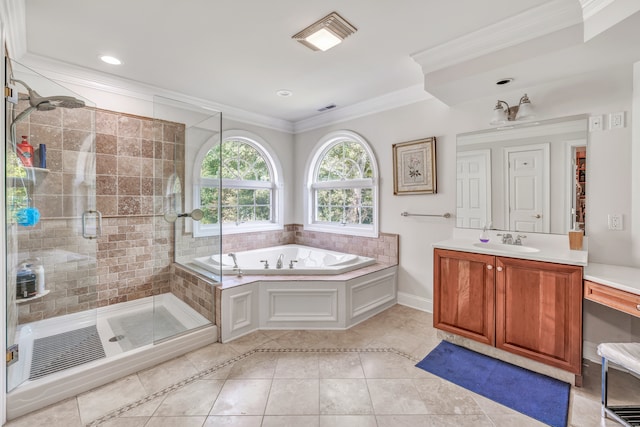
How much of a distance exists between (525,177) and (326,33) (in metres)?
2.03

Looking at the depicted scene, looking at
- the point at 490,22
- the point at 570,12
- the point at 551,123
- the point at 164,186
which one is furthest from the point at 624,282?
the point at 164,186

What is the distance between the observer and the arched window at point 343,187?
3.86 metres

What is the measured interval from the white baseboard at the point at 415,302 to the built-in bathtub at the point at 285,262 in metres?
0.55

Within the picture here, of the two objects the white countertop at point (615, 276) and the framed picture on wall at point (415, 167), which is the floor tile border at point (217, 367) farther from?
the framed picture on wall at point (415, 167)

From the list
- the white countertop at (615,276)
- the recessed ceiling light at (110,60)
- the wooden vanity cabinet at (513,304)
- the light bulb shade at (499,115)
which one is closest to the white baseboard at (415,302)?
the wooden vanity cabinet at (513,304)

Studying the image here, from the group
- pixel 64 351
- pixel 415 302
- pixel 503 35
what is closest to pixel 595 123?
pixel 503 35

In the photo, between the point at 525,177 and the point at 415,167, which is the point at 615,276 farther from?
the point at 415,167

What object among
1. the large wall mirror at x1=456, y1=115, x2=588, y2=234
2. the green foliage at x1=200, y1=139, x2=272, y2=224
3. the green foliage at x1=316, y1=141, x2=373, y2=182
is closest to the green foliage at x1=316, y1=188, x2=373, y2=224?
the green foliage at x1=316, y1=141, x2=373, y2=182

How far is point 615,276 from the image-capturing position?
6.01ft

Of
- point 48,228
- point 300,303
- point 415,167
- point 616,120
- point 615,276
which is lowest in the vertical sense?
point 300,303

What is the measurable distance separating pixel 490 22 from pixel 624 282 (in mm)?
1834

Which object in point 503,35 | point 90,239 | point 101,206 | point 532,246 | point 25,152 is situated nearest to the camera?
point 503,35

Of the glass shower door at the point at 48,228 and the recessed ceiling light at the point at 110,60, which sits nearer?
the glass shower door at the point at 48,228

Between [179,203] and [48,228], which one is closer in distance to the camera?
[48,228]
